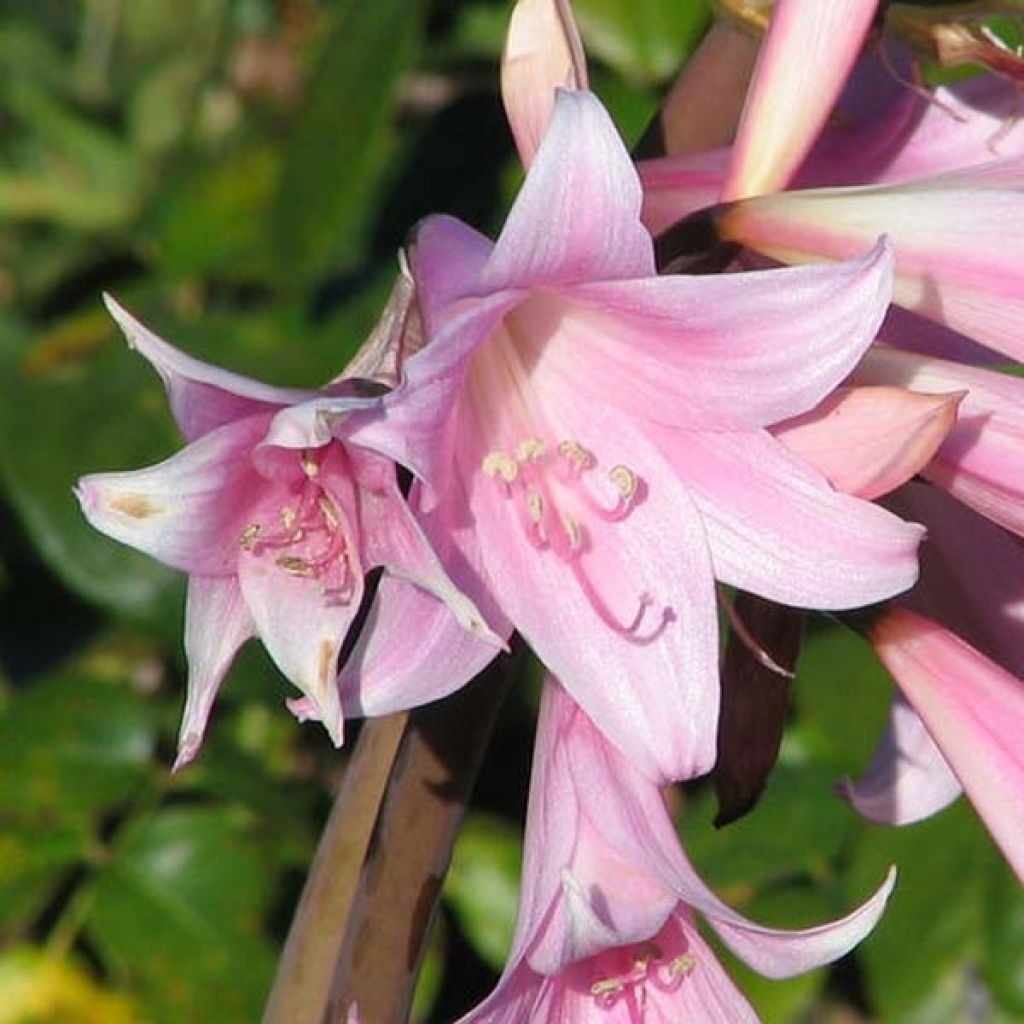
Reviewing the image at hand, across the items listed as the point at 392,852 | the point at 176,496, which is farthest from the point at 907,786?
the point at 176,496

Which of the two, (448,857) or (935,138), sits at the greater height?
(935,138)

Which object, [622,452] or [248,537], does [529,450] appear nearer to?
[622,452]

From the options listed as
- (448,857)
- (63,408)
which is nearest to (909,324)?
(448,857)

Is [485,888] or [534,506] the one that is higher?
[534,506]

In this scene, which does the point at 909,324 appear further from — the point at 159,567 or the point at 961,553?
the point at 159,567

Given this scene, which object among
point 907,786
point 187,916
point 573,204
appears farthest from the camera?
point 187,916

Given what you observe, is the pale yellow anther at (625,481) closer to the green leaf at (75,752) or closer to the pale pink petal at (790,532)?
the pale pink petal at (790,532)

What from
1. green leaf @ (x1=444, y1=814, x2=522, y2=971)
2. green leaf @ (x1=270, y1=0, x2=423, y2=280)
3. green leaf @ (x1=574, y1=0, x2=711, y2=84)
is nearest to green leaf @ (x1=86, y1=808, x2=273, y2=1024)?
green leaf @ (x1=444, y1=814, x2=522, y2=971)
